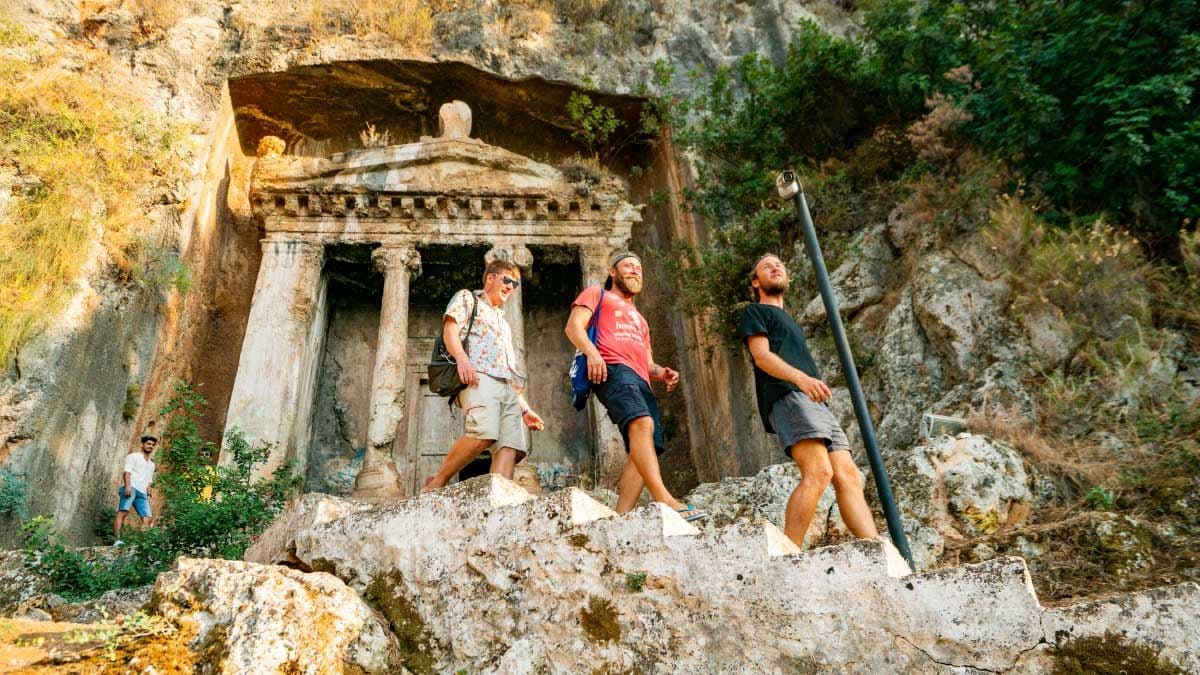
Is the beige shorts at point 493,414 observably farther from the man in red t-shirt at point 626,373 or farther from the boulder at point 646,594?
the boulder at point 646,594

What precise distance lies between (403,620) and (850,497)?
2337 millimetres

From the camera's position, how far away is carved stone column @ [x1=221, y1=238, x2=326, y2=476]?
955cm

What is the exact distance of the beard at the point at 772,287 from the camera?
4.89m

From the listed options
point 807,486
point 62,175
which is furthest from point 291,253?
point 807,486

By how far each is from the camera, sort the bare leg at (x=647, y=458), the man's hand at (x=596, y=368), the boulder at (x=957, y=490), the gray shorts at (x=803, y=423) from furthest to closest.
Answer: the boulder at (x=957, y=490)
the man's hand at (x=596, y=368)
the bare leg at (x=647, y=458)
the gray shorts at (x=803, y=423)

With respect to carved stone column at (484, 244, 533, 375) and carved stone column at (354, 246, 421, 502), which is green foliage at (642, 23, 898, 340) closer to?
carved stone column at (484, 244, 533, 375)

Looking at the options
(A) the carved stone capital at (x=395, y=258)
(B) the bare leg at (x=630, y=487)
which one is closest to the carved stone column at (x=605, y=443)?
(A) the carved stone capital at (x=395, y=258)

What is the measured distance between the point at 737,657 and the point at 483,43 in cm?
1100

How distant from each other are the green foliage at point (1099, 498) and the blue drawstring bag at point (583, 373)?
3.64m

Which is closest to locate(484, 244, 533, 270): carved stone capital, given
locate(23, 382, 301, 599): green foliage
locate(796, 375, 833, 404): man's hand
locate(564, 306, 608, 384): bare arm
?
locate(23, 382, 301, 599): green foliage

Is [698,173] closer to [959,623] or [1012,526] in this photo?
[1012,526]

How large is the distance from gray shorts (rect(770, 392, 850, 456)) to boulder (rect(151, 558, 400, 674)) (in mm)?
2252

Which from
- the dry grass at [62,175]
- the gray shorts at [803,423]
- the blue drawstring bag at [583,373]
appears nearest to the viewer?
the gray shorts at [803,423]

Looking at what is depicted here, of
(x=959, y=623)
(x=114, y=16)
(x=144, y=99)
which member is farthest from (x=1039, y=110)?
(x=114, y=16)
